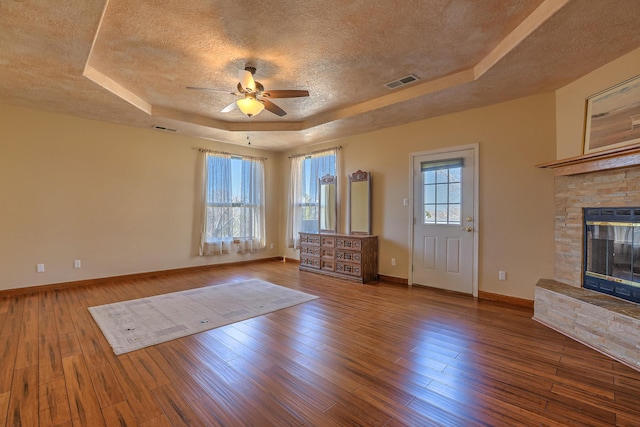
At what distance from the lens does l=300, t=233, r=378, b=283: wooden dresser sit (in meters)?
5.06

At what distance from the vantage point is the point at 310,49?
294 cm

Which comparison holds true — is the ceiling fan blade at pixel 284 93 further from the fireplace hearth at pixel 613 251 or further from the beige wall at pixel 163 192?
the fireplace hearth at pixel 613 251

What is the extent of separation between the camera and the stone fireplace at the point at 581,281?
242 cm

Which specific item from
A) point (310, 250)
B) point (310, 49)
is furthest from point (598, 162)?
point (310, 250)

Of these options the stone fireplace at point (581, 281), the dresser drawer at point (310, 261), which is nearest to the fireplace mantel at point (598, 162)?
the stone fireplace at point (581, 281)

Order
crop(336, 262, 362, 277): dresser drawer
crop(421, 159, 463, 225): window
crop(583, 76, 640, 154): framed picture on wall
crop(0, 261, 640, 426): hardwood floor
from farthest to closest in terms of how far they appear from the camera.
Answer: crop(336, 262, 362, 277): dresser drawer → crop(421, 159, 463, 225): window → crop(583, 76, 640, 154): framed picture on wall → crop(0, 261, 640, 426): hardwood floor

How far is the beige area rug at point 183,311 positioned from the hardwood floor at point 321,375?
0.15 metres

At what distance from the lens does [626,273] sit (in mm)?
2779

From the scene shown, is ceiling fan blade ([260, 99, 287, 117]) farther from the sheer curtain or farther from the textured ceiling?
the sheer curtain

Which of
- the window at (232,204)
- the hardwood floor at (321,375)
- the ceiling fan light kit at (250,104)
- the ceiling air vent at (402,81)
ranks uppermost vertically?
the ceiling air vent at (402,81)

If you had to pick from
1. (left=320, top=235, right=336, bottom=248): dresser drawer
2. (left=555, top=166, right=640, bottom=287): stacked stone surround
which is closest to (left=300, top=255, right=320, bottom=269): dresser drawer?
(left=320, top=235, right=336, bottom=248): dresser drawer

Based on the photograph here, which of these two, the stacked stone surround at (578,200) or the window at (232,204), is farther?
the window at (232,204)

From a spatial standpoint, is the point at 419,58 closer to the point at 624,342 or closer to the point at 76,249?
the point at 624,342

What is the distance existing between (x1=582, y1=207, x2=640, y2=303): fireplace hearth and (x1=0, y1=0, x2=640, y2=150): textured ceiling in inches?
60.6
